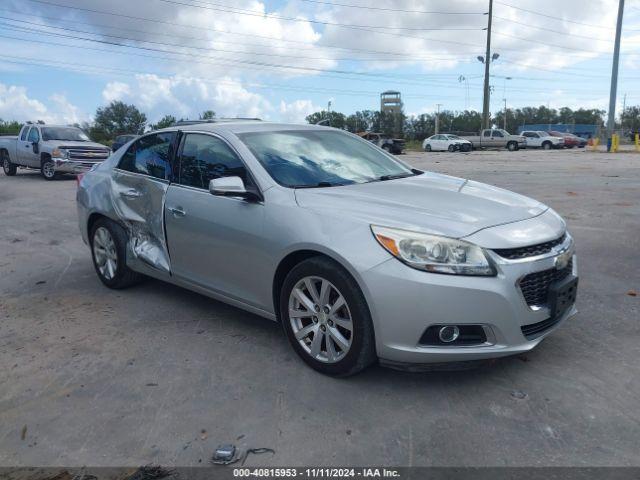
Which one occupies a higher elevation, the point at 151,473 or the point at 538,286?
the point at 538,286

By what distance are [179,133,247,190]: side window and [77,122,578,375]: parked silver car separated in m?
0.01

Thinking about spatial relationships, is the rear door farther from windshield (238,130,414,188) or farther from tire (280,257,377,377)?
tire (280,257,377,377)

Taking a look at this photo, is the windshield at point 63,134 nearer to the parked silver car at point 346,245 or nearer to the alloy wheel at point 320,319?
the parked silver car at point 346,245

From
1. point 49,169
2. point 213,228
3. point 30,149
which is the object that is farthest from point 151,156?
point 30,149

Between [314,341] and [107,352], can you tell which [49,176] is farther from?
[314,341]

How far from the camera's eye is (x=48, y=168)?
17875 millimetres

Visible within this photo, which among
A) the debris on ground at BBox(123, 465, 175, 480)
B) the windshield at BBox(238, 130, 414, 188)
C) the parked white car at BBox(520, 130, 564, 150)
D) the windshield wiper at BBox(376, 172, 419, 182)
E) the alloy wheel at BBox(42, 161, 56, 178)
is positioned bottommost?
the parked white car at BBox(520, 130, 564, 150)

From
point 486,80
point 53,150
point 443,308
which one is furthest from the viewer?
point 486,80

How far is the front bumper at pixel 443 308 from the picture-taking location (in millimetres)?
3018

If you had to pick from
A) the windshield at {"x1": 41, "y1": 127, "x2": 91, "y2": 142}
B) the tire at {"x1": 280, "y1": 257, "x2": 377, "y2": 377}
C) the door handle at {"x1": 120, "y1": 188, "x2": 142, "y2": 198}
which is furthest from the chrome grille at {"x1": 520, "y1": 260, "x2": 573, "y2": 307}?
the windshield at {"x1": 41, "y1": 127, "x2": 91, "y2": 142}

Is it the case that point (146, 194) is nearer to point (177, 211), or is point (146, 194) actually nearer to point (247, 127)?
point (177, 211)

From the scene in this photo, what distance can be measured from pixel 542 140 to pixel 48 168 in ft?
129

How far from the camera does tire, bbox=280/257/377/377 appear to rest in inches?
127

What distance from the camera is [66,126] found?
19188 mm
